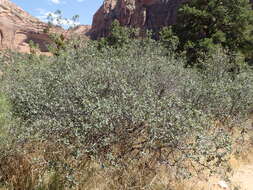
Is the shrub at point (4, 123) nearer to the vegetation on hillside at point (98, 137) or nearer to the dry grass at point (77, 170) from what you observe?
the vegetation on hillside at point (98, 137)

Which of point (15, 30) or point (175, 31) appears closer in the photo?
point (175, 31)

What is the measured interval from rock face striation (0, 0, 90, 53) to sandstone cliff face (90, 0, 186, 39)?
13.4 metres

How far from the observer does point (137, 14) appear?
2031 inches

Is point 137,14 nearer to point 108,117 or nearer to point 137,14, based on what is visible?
point 137,14

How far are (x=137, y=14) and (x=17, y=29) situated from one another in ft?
72.7

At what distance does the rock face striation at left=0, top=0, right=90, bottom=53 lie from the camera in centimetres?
4772

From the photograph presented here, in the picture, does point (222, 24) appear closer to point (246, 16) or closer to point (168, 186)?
point (246, 16)

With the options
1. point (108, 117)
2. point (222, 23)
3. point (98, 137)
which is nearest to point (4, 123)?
point (98, 137)

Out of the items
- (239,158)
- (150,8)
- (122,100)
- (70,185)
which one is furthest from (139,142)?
(150,8)

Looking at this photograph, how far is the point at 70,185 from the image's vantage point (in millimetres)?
3861

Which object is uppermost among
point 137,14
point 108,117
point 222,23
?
point 137,14

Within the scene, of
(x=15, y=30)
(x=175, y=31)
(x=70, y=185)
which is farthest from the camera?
(x=15, y=30)

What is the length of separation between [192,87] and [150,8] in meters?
46.1

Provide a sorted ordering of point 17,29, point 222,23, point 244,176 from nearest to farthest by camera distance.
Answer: point 244,176, point 222,23, point 17,29
